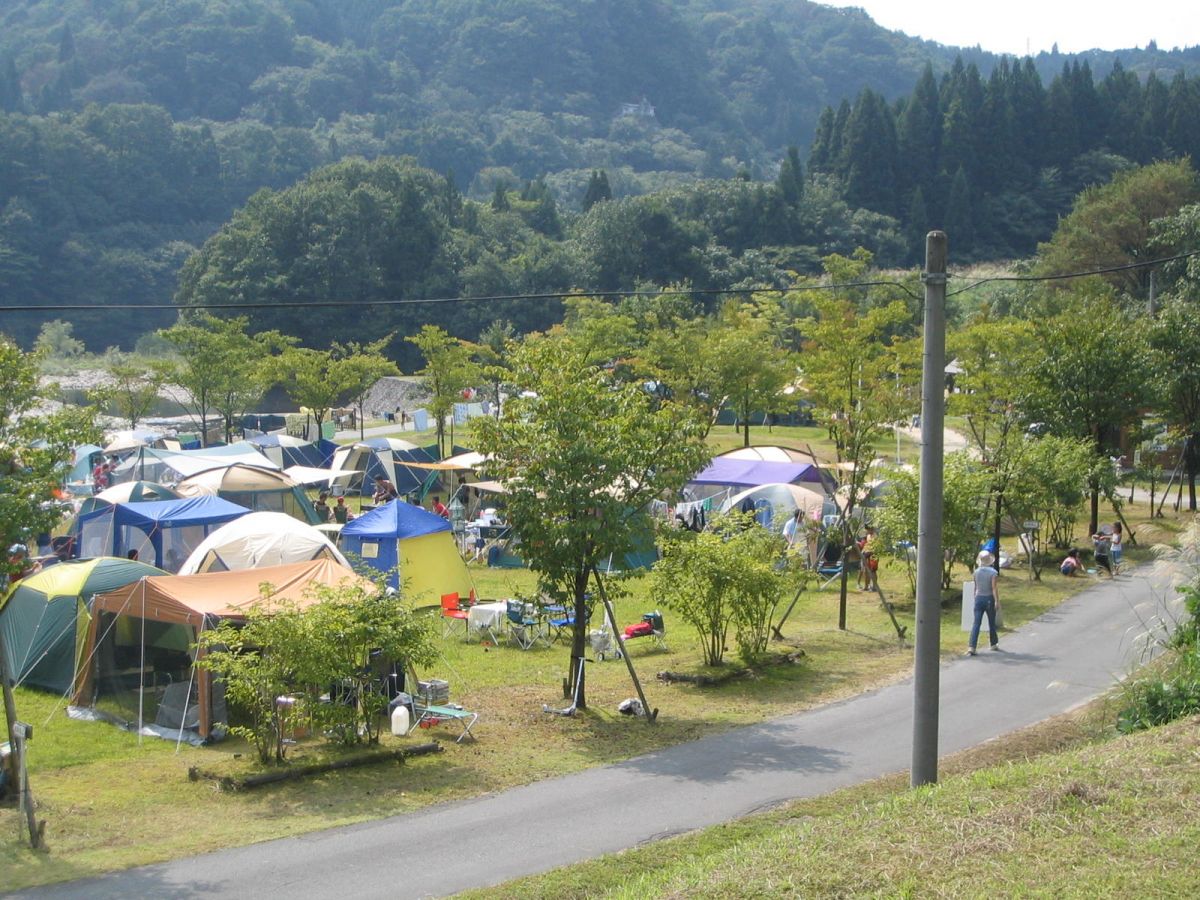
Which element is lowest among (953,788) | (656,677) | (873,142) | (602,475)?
(656,677)

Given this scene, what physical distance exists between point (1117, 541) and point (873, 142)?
3403 inches

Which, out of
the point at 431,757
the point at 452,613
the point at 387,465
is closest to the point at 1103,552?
the point at 452,613

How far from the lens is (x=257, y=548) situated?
54.2 feet

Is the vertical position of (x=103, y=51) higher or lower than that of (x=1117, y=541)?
higher

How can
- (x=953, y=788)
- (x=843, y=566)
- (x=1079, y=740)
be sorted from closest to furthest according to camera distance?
(x=953, y=788)
(x=1079, y=740)
(x=843, y=566)

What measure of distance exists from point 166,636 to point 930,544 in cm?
818

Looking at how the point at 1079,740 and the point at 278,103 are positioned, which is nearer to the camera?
the point at 1079,740

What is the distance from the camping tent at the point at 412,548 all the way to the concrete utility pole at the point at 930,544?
11.2 m

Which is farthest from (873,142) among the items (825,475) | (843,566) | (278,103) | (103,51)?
(103,51)

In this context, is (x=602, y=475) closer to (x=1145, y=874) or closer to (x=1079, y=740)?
(x=1079, y=740)

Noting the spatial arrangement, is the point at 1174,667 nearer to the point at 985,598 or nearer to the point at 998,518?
the point at 985,598

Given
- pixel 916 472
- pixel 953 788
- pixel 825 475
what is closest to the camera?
pixel 953 788

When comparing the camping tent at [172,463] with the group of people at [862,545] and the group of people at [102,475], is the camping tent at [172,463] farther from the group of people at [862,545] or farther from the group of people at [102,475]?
the group of people at [862,545]

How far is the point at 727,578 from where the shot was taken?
45.2ft
